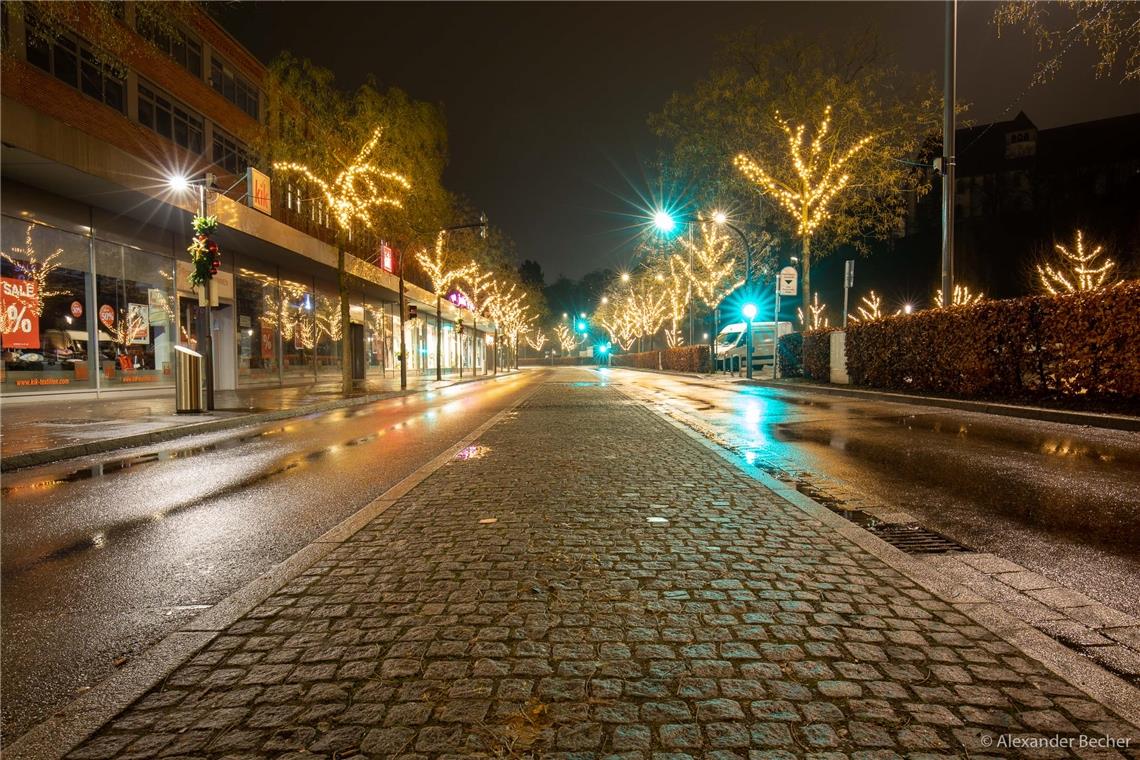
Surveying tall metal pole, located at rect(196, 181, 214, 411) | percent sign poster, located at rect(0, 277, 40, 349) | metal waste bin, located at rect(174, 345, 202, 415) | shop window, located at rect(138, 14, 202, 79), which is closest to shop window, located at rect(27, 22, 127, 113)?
shop window, located at rect(138, 14, 202, 79)

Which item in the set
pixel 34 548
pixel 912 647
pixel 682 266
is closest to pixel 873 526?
pixel 912 647

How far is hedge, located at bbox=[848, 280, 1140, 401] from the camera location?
36.0 feet

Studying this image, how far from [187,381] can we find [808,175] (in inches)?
966

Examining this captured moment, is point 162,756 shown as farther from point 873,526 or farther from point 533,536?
point 873,526

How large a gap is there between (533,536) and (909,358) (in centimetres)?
1605

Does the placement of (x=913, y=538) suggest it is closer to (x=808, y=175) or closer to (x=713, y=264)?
(x=808, y=175)


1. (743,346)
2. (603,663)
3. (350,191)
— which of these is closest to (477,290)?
(743,346)

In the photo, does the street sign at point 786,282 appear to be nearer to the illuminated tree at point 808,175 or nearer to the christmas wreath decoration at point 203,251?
the illuminated tree at point 808,175

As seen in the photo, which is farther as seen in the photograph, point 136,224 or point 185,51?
point 185,51

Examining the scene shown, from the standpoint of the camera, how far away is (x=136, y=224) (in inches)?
810

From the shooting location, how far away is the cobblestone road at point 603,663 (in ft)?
7.06

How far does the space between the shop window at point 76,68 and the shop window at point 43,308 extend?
4885 mm

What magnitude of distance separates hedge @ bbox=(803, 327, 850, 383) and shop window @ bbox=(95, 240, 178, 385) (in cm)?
2383

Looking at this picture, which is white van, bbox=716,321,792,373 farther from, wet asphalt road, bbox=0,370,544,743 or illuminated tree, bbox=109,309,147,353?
wet asphalt road, bbox=0,370,544,743
